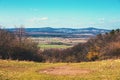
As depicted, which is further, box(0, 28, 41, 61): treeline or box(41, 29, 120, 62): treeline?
box(41, 29, 120, 62): treeline

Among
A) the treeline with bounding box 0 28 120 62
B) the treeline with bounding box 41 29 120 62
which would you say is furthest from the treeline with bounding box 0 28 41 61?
the treeline with bounding box 41 29 120 62

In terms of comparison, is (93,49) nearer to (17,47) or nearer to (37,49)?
(37,49)

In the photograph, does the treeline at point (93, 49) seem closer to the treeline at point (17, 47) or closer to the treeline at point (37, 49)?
the treeline at point (37, 49)

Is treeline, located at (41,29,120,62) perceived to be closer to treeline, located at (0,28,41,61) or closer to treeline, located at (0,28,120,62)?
treeline, located at (0,28,120,62)

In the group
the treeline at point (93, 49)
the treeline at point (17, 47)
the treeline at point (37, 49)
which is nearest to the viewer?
the treeline at point (37, 49)

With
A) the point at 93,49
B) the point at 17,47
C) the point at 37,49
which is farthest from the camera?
the point at 93,49

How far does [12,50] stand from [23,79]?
45.0 meters

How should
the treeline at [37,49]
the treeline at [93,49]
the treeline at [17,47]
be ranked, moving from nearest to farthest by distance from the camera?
the treeline at [37,49]
the treeline at [17,47]
the treeline at [93,49]

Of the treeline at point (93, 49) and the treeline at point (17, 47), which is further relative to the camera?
the treeline at point (93, 49)

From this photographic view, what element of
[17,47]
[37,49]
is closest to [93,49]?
[37,49]

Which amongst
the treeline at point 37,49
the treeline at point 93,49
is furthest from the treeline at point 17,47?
the treeline at point 93,49

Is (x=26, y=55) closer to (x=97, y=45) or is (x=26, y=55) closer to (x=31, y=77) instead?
(x=97, y=45)

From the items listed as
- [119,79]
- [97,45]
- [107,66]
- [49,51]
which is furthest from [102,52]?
[119,79]

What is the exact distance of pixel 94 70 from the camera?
18438 mm
